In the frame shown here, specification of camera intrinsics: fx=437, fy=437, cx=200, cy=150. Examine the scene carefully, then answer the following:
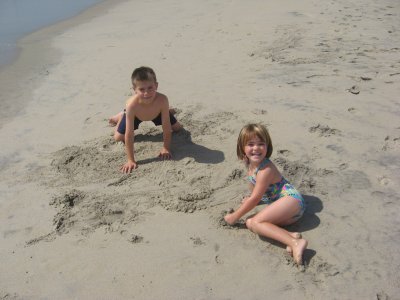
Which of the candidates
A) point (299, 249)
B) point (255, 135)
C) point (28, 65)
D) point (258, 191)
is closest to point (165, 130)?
point (255, 135)

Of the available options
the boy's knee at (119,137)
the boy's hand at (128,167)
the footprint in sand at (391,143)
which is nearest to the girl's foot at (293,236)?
the footprint in sand at (391,143)

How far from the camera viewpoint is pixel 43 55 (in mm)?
7555

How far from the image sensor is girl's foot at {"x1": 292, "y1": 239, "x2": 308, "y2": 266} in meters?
2.62

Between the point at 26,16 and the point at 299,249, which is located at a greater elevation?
the point at 26,16

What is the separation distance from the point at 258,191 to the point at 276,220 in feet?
0.73

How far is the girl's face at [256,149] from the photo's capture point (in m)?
2.97

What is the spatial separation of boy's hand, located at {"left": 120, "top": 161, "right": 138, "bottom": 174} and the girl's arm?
47.2 inches

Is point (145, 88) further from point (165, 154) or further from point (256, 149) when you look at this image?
point (256, 149)

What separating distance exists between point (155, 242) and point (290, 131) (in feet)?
6.14

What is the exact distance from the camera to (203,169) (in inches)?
147

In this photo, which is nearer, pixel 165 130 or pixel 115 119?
pixel 165 130

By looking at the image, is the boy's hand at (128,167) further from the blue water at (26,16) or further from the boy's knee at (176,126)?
the blue water at (26,16)

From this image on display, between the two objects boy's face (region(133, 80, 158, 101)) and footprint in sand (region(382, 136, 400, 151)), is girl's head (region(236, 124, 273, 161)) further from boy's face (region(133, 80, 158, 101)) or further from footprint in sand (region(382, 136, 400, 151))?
footprint in sand (region(382, 136, 400, 151))

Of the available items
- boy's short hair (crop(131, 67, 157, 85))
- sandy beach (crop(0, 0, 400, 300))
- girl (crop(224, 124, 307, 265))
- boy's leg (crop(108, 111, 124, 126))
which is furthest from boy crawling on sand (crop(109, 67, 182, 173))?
girl (crop(224, 124, 307, 265))
